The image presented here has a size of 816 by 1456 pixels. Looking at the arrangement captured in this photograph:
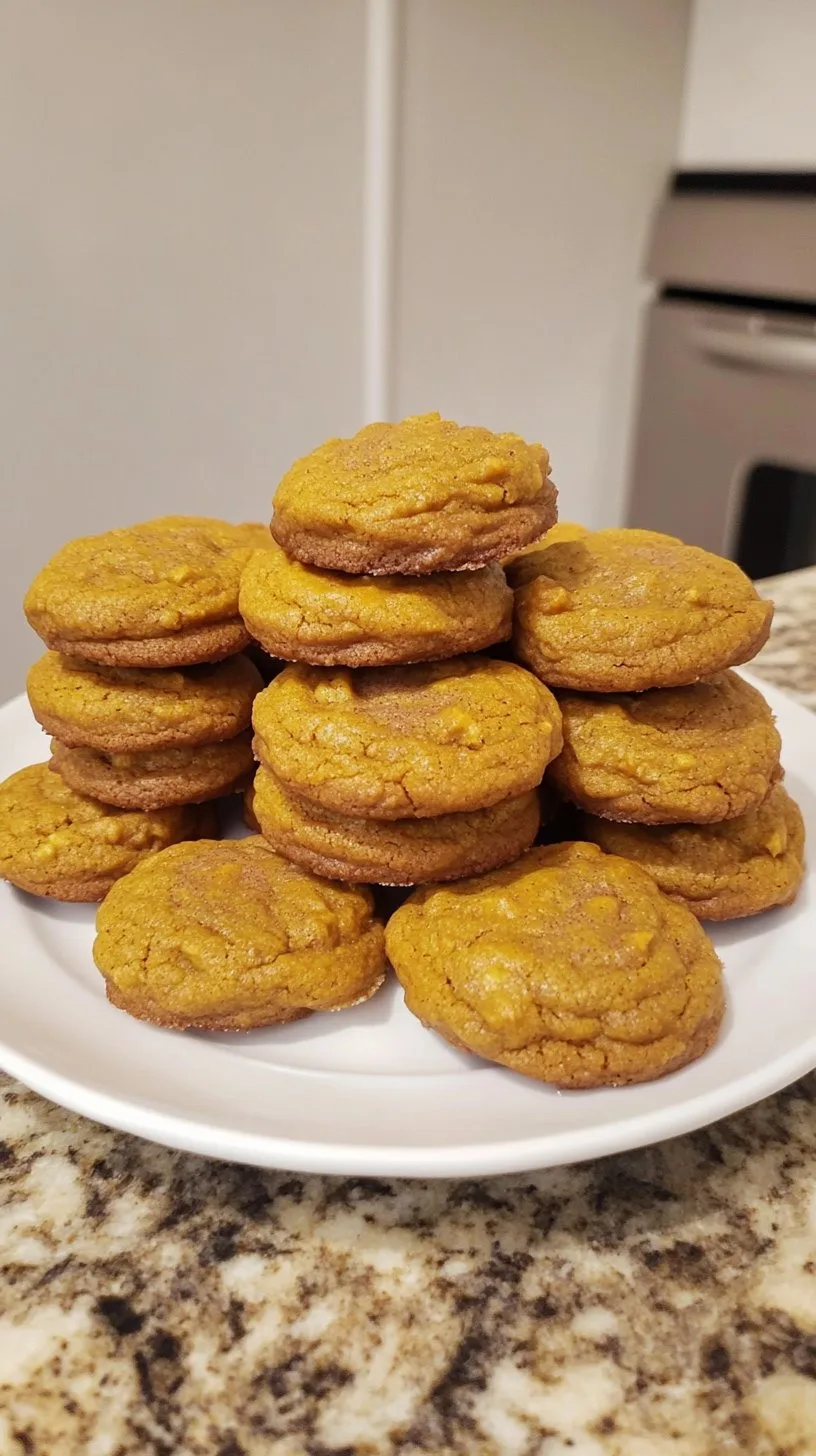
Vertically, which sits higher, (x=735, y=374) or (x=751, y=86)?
(x=751, y=86)

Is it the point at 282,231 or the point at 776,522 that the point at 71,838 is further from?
the point at 776,522

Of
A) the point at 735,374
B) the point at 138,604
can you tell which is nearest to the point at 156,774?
the point at 138,604

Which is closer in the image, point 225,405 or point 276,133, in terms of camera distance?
point 276,133

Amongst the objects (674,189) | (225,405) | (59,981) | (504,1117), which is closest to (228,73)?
(225,405)

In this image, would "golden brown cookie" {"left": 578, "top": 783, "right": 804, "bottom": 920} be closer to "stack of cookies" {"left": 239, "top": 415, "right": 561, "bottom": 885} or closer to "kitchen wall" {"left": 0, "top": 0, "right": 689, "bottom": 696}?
"stack of cookies" {"left": 239, "top": 415, "right": 561, "bottom": 885}

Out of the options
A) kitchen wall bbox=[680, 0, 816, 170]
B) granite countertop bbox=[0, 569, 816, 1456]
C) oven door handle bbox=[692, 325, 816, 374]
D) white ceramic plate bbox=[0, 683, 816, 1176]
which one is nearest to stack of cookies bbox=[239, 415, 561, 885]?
white ceramic plate bbox=[0, 683, 816, 1176]

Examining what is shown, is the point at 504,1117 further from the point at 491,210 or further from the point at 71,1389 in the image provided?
the point at 491,210
